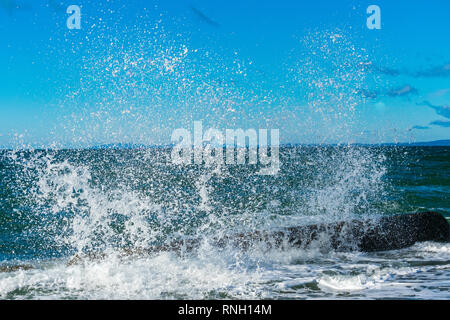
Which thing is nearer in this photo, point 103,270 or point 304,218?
point 103,270

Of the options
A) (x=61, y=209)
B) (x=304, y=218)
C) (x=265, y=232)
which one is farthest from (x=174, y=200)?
(x=265, y=232)

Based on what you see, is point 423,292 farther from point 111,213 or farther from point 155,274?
point 111,213

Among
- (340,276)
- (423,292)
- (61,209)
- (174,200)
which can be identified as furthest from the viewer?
(174,200)

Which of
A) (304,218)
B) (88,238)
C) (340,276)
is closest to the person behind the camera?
(340,276)

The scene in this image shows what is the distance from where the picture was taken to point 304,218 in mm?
10336

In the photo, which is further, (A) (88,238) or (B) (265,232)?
(A) (88,238)

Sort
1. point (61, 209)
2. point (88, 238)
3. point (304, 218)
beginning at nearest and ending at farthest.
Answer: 1. point (88, 238)
2. point (304, 218)
3. point (61, 209)

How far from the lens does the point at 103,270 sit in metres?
5.37
